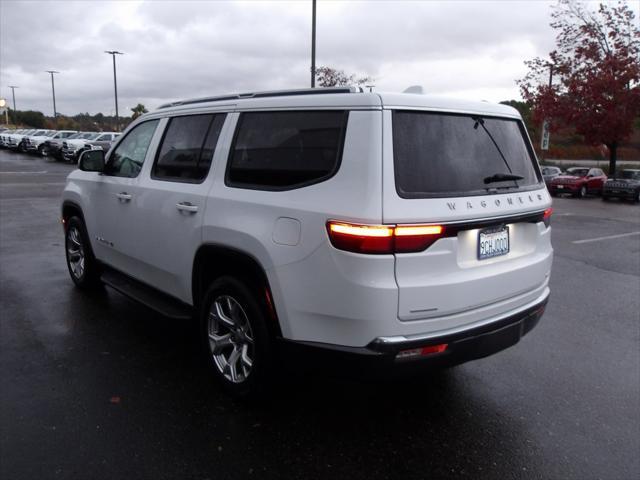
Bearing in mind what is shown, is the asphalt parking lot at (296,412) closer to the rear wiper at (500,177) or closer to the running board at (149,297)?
the running board at (149,297)

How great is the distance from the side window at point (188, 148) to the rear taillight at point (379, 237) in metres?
1.37

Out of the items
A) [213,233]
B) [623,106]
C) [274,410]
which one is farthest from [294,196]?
[623,106]

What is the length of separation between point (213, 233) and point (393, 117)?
137cm

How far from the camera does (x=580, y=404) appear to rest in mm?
3658

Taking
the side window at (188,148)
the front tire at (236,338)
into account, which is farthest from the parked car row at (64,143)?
the front tire at (236,338)

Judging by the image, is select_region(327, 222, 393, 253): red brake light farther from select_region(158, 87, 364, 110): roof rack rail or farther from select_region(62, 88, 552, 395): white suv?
select_region(158, 87, 364, 110): roof rack rail

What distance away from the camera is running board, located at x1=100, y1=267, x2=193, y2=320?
400 cm

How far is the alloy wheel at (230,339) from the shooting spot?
11.1 ft

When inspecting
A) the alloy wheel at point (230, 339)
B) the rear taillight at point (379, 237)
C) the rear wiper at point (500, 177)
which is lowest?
the alloy wheel at point (230, 339)

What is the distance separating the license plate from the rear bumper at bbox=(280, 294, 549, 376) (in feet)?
1.29

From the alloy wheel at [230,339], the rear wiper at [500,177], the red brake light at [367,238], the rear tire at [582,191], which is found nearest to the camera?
the red brake light at [367,238]

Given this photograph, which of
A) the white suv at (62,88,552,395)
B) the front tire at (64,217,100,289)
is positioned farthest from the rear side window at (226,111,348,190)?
the front tire at (64,217,100,289)

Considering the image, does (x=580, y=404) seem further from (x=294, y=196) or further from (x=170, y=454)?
(x=170, y=454)

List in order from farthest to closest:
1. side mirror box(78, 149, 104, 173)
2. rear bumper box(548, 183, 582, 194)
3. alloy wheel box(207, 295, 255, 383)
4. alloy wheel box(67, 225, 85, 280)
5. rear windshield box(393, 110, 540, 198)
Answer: rear bumper box(548, 183, 582, 194) < alloy wheel box(67, 225, 85, 280) < side mirror box(78, 149, 104, 173) < alloy wheel box(207, 295, 255, 383) < rear windshield box(393, 110, 540, 198)
